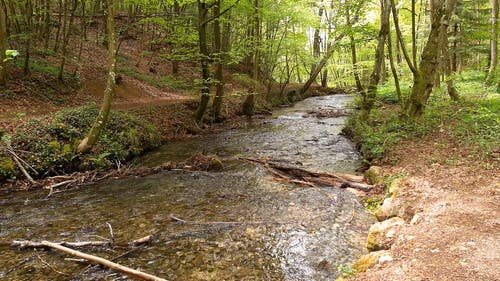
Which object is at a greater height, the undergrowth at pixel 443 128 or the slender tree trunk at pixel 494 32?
the slender tree trunk at pixel 494 32

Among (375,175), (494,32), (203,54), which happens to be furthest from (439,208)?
(494,32)

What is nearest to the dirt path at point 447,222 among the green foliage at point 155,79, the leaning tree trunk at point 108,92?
the leaning tree trunk at point 108,92

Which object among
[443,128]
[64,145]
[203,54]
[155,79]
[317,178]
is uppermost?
[203,54]

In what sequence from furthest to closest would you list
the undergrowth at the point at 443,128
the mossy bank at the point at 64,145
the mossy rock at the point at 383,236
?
the mossy bank at the point at 64,145, the undergrowth at the point at 443,128, the mossy rock at the point at 383,236

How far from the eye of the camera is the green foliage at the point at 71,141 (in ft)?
29.1

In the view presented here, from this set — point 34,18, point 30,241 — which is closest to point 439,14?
point 30,241

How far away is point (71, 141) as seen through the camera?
978 cm

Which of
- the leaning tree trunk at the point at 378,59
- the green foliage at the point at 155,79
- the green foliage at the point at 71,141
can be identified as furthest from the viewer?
the green foliage at the point at 155,79

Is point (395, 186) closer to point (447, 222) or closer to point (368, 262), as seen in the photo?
point (447, 222)

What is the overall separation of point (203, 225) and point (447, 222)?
4201 millimetres

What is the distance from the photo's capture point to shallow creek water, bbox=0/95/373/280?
475 centimetres

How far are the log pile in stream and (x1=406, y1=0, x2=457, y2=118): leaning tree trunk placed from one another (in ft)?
13.3

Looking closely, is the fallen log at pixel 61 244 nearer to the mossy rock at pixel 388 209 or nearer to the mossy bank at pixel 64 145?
the mossy bank at pixel 64 145

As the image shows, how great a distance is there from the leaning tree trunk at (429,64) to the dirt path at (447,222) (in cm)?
303
